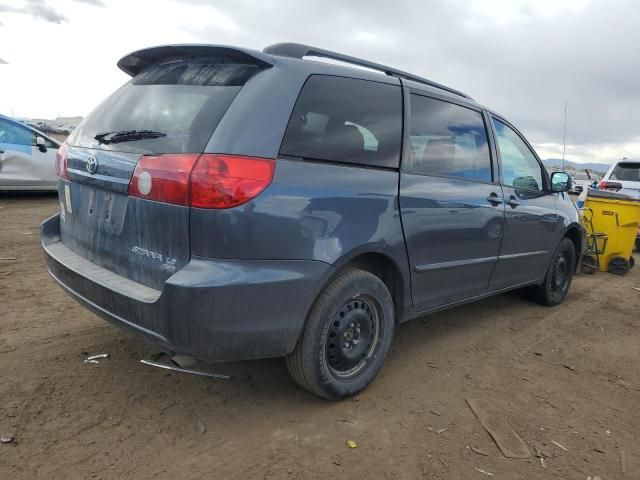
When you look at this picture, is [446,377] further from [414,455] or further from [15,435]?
[15,435]

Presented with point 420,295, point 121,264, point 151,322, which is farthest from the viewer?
point 420,295

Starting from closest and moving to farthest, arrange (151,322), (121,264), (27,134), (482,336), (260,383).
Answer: (151,322)
(121,264)
(260,383)
(482,336)
(27,134)

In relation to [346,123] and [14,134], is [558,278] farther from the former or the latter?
[14,134]

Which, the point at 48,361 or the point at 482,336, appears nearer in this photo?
the point at 48,361

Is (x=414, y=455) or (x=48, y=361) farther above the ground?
(x=48, y=361)

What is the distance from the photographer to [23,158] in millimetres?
8883

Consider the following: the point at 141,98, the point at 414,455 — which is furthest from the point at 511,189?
the point at 141,98

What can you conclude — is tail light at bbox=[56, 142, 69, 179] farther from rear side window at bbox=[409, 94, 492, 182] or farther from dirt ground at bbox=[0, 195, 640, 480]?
rear side window at bbox=[409, 94, 492, 182]

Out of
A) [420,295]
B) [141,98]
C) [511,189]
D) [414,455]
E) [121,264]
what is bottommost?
[414,455]

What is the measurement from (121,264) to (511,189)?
120 inches

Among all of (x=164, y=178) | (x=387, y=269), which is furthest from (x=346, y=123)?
(x=164, y=178)

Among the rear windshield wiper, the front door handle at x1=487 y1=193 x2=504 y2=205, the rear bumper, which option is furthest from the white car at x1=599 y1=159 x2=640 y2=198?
the rear windshield wiper

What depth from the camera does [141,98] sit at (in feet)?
9.05

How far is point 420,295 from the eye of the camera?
3.25m
